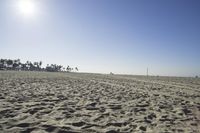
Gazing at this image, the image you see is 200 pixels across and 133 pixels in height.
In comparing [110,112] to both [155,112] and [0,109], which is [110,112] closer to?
[155,112]

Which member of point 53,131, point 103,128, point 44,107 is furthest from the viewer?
point 44,107

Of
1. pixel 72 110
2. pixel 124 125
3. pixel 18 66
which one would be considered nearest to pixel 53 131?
pixel 124 125

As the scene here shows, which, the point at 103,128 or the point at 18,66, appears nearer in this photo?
the point at 103,128

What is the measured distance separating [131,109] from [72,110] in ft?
8.32

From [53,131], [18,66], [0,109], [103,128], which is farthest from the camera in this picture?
[18,66]

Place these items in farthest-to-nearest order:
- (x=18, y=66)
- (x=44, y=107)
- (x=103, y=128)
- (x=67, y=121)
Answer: (x=18, y=66), (x=44, y=107), (x=67, y=121), (x=103, y=128)

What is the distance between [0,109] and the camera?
9484mm

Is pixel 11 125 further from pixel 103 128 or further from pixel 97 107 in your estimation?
pixel 97 107

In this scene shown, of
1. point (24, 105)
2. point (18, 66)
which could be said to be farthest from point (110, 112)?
point (18, 66)

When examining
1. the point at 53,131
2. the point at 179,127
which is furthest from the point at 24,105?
the point at 179,127

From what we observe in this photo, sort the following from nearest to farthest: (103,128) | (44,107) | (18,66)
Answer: (103,128)
(44,107)
(18,66)

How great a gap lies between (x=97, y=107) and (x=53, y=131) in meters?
4.14

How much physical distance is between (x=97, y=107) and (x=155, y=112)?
2.50 metres

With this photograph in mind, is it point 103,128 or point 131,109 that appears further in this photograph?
point 131,109
